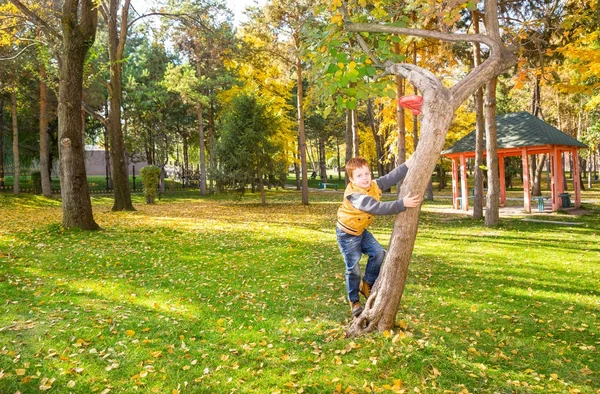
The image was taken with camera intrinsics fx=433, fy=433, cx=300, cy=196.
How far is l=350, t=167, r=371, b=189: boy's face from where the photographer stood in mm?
4715

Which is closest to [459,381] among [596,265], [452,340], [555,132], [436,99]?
[452,340]

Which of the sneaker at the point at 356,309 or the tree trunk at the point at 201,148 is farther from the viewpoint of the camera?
the tree trunk at the point at 201,148

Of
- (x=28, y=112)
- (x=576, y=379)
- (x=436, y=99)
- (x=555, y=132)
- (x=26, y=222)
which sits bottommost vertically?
(x=576, y=379)

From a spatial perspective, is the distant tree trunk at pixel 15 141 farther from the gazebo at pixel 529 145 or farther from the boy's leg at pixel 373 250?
the boy's leg at pixel 373 250

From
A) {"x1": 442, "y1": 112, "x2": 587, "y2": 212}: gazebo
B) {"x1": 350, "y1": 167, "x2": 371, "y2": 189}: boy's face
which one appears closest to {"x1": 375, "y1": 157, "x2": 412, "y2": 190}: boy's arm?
{"x1": 350, "y1": 167, "x2": 371, "y2": 189}: boy's face

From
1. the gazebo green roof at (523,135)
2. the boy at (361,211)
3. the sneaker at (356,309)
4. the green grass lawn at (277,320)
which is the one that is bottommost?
the green grass lawn at (277,320)

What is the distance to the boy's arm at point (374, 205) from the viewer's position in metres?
4.34

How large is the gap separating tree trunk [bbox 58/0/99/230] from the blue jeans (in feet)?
33.7

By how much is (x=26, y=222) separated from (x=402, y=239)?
1498cm

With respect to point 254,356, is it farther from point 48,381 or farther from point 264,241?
point 264,241

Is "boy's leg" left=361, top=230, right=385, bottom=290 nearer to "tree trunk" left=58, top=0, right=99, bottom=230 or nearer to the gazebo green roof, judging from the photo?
"tree trunk" left=58, top=0, right=99, bottom=230


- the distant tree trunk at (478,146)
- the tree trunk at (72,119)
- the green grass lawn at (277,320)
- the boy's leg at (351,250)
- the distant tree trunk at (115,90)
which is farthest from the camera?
the distant tree trunk at (115,90)

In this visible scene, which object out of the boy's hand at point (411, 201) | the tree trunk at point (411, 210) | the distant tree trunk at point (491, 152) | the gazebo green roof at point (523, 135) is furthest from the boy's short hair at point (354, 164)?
the gazebo green roof at point (523, 135)

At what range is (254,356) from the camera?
4664 mm
